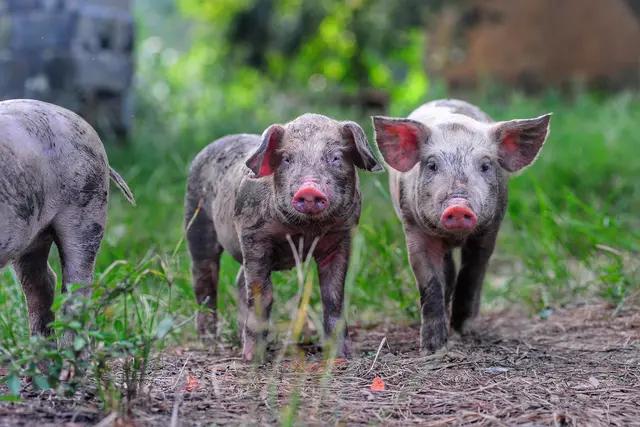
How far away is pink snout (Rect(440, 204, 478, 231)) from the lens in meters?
3.95

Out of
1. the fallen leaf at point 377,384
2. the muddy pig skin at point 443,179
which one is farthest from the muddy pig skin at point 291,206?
the fallen leaf at point 377,384

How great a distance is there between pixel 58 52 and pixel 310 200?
17.7 ft

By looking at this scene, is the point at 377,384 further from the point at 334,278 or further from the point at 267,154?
the point at 267,154

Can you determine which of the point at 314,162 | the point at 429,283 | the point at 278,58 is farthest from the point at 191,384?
the point at 278,58

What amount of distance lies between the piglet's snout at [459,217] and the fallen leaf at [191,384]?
1211 mm

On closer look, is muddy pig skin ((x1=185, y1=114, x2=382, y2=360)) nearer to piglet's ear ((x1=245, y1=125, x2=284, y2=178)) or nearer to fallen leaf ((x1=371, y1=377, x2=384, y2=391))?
piglet's ear ((x1=245, y1=125, x2=284, y2=178))

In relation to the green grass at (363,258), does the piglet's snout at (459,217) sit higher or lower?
higher

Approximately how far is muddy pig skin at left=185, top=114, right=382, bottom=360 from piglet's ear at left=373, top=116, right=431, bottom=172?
0.97ft

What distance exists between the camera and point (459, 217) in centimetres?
396

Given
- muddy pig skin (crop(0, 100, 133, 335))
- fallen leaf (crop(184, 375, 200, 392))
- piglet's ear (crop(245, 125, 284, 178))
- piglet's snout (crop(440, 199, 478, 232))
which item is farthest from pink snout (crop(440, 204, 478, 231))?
muddy pig skin (crop(0, 100, 133, 335))

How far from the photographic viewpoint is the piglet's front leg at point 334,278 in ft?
14.1

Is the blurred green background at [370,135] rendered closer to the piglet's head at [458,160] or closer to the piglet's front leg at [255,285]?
the piglet's front leg at [255,285]

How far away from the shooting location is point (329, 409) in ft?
10.8

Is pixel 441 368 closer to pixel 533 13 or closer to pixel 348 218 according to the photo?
pixel 348 218
